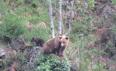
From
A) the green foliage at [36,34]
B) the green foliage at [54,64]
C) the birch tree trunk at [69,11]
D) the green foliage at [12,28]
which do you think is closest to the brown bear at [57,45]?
the green foliage at [54,64]

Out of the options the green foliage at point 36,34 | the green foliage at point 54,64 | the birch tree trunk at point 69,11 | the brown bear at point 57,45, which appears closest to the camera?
the brown bear at point 57,45

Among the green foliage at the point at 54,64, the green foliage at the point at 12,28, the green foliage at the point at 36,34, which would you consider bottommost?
the green foliage at the point at 54,64

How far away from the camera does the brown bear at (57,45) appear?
380 inches

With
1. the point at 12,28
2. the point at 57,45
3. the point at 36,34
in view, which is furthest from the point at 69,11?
the point at 57,45

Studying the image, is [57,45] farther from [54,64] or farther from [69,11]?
Result: [69,11]

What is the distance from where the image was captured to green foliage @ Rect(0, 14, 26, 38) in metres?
11.8

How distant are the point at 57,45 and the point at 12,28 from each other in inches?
97.6

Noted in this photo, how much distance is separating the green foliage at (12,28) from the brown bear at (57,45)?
204cm

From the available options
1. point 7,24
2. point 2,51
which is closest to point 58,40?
point 2,51

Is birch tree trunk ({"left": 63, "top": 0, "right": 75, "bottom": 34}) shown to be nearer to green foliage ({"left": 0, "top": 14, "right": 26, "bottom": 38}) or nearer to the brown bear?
green foliage ({"left": 0, "top": 14, "right": 26, "bottom": 38})

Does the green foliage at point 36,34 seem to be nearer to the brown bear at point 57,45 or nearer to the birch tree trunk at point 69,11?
the birch tree trunk at point 69,11

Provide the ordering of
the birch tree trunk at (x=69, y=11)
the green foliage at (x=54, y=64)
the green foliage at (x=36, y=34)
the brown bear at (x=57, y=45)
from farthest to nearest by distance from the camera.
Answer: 1. the birch tree trunk at (x=69, y=11)
2. the green foliage at (x=36, y=34)
3. the green foliage at (x=54, y=64)
4. the brown bear at (x=57, y=45)

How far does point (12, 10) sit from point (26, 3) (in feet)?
3.04

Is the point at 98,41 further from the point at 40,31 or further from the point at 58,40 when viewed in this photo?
the point at 58,40
